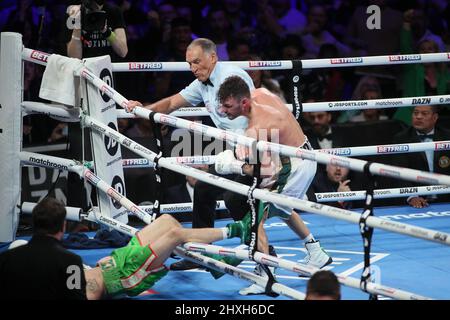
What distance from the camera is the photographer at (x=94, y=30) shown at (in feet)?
18.4

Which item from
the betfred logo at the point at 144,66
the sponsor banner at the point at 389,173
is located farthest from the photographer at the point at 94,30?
the sponsor banner at the point at 389,173

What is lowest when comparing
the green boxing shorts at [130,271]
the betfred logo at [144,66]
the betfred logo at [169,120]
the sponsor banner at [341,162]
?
the green boxing shorts at [130,271]

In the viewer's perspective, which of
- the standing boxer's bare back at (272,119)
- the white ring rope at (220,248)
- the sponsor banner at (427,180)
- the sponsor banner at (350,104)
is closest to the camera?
the sponsor banner at (427,180)

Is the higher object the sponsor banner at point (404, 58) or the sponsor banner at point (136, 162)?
the sponsor banner at point (404, 58)

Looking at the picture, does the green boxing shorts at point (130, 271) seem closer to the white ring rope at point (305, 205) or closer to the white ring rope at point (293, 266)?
the white ring rope at point (293, 266)

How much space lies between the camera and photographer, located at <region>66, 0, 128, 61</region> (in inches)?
221

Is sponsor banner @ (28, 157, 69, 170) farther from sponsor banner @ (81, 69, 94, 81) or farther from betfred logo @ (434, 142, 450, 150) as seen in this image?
betfred logo @ (434, 142, 450, 150)

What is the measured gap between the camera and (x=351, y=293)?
466 centimetres

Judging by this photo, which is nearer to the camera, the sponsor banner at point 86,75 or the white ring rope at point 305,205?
the white ring rope at point 305,205

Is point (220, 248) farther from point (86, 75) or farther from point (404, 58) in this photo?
point (404, 58)

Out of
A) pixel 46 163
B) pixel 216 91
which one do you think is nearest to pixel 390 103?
pixel 216 91

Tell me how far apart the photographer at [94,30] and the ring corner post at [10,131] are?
0.41m

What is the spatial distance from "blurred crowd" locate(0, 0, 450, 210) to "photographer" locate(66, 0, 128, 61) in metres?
1.36

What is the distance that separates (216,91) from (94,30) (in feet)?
3.16
